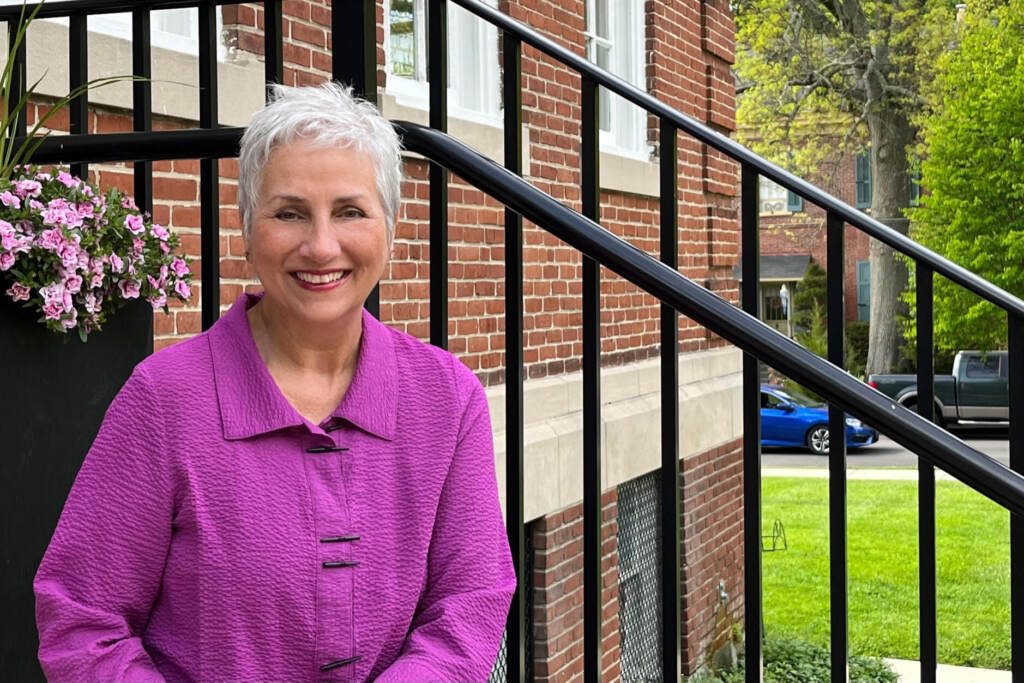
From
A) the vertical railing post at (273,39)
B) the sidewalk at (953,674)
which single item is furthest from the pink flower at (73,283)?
the sidewalk at (953,674)

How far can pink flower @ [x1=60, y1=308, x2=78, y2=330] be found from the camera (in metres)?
2.30

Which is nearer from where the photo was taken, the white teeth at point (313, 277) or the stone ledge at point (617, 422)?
the white teeth at point (313, 277)

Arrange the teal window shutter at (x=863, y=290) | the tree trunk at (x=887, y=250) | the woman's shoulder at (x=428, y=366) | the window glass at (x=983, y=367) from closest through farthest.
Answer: the woman's shoulder at (x=428, y=366)
the window glass at (x=983, y=367)
the tree trunk at (x=887, y=250)
the teal window shutter at (x=863, y=290)

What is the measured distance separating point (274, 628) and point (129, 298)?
978 mm

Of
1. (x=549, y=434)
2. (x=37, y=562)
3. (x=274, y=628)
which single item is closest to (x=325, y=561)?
(x=274, y=628)

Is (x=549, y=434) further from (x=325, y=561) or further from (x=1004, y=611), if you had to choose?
(x=1004, y=611)

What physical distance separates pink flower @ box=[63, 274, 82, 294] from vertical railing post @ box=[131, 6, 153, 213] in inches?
13.0

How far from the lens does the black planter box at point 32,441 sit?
2.27 metres

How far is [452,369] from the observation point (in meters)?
1.87

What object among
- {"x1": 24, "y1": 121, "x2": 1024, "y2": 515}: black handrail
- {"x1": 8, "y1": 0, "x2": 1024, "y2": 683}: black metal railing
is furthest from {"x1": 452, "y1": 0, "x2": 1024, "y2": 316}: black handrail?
{"x1": 24, "y1": 121, "x2": 1024, "y2": 515}: black handrail

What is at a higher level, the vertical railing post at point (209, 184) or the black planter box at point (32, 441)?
the vertical railing post at point (209, 184)

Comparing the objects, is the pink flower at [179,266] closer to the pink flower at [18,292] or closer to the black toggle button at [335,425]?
the pink flower at [18,292]

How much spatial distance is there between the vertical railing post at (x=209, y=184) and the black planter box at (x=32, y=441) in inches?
10.5

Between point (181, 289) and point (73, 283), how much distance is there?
0.89 ft
